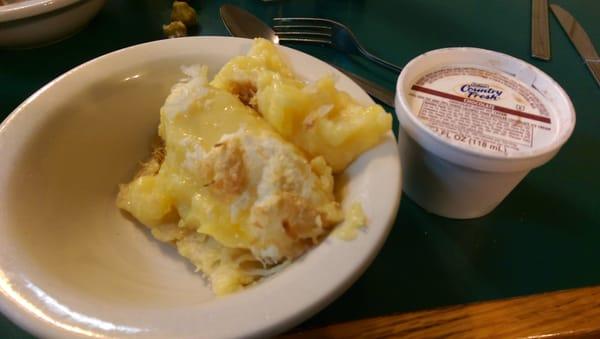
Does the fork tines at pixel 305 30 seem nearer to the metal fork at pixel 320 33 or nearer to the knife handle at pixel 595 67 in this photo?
the metal fork at pixel 320 33

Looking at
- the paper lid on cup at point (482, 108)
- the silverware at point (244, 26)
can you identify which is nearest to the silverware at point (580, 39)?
the paper lid on cup at point (482, 108)

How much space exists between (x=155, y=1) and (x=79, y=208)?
0.76 meters

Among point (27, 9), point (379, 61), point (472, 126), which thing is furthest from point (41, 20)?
point (472, 126)

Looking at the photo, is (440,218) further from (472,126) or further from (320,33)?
(320,33)

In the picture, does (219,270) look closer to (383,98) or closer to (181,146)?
(181,146)

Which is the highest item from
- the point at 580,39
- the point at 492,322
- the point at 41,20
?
the point at 41,20

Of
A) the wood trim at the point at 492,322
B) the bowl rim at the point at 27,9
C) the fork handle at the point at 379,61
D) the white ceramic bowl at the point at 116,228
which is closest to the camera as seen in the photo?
the white ceramic bowl at the point at 116,228

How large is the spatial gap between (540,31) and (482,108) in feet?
2.09

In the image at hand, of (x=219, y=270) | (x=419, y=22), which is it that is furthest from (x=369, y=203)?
(x=419, y=22)

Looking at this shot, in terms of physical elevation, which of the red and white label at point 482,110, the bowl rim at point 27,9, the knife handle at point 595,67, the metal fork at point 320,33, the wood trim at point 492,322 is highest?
the bowl rim at point 27,9

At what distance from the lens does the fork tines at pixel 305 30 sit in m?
1.15

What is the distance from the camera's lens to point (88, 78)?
78 centimetres

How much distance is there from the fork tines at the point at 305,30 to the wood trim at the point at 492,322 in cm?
71

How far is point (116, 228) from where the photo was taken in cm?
77
